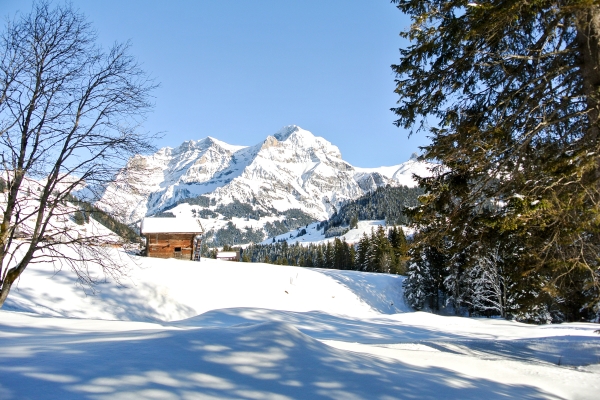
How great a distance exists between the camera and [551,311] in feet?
105

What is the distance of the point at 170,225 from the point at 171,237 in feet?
4.31

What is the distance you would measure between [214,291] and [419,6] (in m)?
25.1

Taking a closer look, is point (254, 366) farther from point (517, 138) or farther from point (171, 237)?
point (171, 237)

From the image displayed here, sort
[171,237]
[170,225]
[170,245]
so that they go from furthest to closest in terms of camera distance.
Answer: [170,225] < [171,237] < [170,245]

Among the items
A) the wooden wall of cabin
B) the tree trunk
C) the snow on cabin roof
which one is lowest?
the wooden wall of cabin

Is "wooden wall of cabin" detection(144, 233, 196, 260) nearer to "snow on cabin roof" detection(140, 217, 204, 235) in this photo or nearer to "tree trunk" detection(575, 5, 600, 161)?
"snow on cabin roof" detection(140, 217, 204, 235)

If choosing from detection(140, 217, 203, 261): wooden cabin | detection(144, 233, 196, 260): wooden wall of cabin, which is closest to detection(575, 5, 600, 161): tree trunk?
detection(140, 217, 203, 261): wooden cabin

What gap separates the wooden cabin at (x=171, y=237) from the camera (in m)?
38.4

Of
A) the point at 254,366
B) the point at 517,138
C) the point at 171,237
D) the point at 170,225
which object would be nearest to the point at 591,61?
the point at 517,138

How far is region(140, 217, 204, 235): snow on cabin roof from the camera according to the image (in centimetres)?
3862

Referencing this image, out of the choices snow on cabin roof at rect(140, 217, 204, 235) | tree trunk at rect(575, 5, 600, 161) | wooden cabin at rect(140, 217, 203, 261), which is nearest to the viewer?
tree trunk at rect(575, 5, 600, 161)

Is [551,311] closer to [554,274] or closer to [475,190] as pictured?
[554,274]

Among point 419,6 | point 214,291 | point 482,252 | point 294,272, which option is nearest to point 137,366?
point 482,252

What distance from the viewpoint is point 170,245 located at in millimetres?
39094
